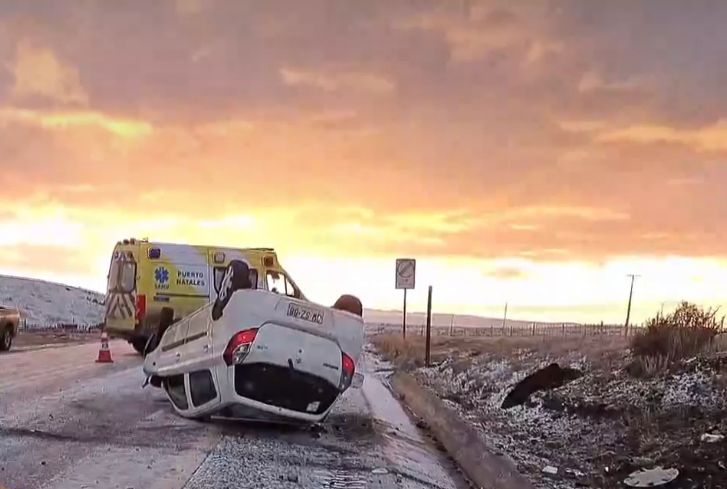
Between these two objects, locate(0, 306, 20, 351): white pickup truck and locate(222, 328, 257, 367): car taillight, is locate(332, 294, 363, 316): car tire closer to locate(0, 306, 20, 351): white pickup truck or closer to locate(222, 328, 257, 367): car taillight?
locate(222, 328, 257, 367): car taillight

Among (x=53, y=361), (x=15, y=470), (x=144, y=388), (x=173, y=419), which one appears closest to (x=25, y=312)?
(x=53, y=361)

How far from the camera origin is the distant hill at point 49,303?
5366 cm

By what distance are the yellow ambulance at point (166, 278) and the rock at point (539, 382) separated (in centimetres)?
770

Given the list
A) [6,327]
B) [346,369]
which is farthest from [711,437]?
[6,327]

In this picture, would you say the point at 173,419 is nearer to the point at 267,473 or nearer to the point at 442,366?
the point at 267,473

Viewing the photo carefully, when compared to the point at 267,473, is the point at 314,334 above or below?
above

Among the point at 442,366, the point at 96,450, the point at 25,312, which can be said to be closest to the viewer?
the point at 96,450

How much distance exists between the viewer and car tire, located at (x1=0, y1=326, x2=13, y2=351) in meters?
24.4

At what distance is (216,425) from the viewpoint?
11328 millimetres

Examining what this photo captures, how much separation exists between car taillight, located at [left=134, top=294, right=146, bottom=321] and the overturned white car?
10080mm

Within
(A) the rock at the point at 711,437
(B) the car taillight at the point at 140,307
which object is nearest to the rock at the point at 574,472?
(A) the rock at the point at 711,437

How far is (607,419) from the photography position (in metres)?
11.0

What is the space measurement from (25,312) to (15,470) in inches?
1907

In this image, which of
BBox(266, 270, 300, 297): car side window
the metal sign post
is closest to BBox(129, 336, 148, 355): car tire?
BBox(266, 270, 300, 297): car side window
